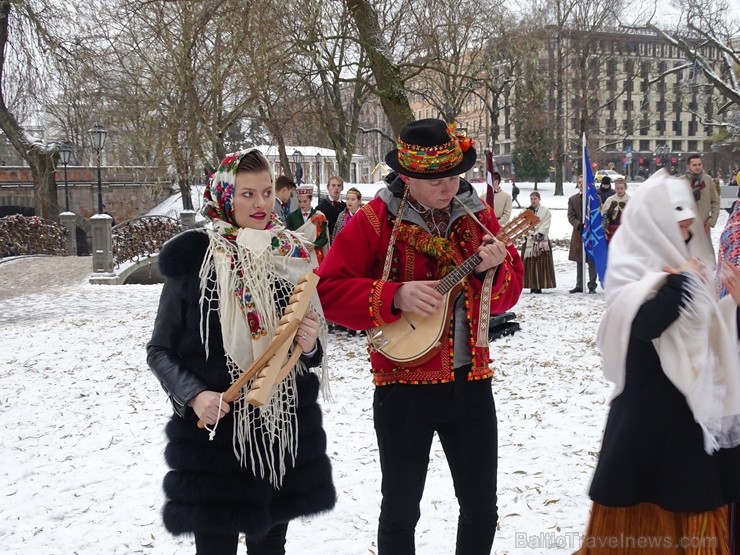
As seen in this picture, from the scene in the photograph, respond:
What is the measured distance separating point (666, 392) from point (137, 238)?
19.6m

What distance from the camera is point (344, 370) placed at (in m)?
7.50

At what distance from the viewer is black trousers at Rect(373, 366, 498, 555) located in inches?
107

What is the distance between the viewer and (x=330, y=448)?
5234 millimetres

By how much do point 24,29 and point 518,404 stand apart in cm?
2133

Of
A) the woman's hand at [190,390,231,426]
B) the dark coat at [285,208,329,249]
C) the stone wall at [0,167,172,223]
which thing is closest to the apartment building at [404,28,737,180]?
the dark coat at [285,208,329,249]

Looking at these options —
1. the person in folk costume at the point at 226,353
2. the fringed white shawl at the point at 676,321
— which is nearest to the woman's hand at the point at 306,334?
the person in folk costume at the point at 226,353

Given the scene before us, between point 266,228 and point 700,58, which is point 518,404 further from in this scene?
point 700,58

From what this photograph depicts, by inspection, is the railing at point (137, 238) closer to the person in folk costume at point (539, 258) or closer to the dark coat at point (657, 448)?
the person in folk costume at point (539, 258)

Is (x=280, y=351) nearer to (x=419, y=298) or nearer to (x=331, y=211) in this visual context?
(x=419, y=298)

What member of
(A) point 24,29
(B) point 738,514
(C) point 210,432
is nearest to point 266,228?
(C) point 210,432

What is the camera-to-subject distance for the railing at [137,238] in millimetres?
19984

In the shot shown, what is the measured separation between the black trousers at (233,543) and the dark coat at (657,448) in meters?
1.22

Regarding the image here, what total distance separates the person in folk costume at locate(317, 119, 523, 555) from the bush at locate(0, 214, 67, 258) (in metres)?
23.0

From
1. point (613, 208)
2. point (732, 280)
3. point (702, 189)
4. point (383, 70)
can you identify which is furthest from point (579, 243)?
point (732, 280)
